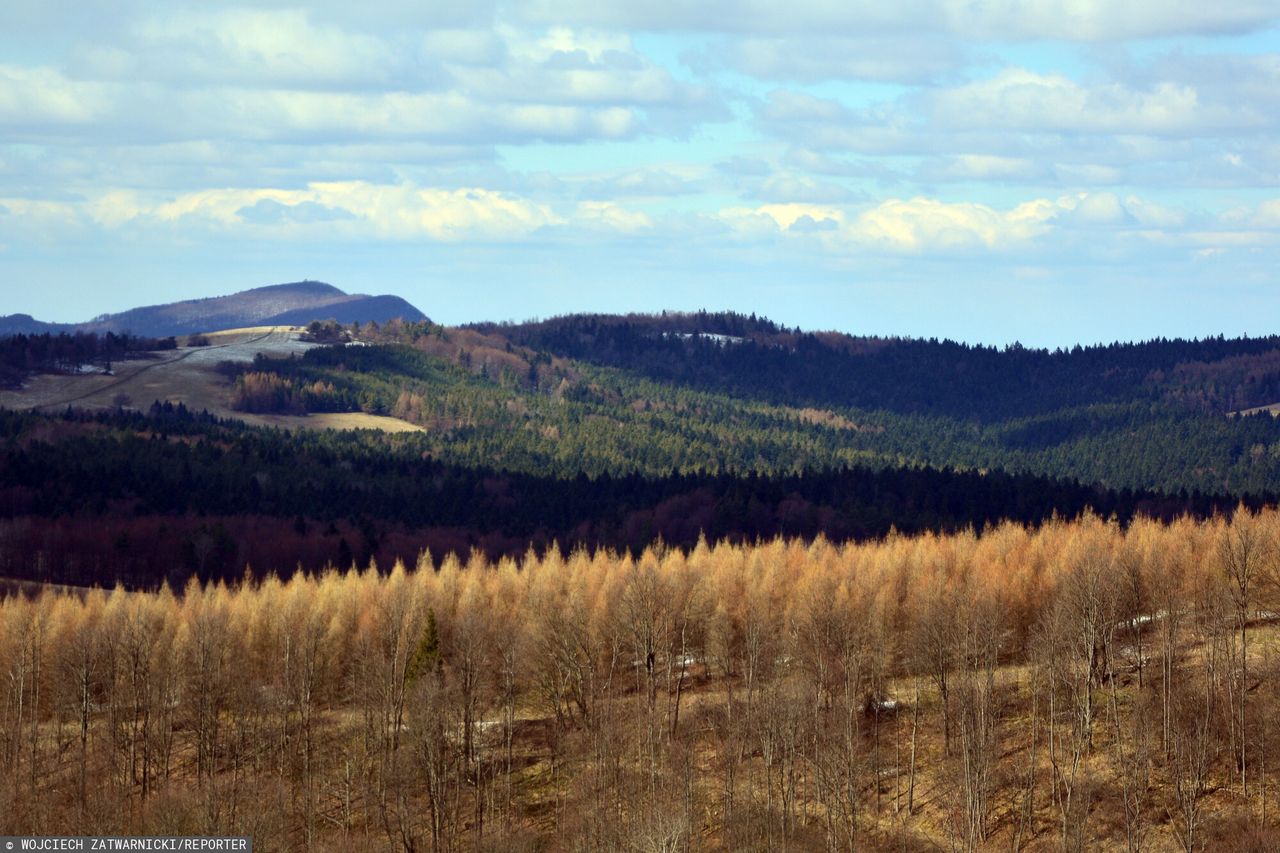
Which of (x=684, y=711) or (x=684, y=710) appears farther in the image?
(x=684, y=710)

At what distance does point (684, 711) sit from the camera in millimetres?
123062

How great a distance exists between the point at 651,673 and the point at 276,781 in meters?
28.6

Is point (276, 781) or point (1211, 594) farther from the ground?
point (1211, 594)

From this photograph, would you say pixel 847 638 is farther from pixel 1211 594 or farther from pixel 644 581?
pixel 1211 594

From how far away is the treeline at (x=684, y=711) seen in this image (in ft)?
321

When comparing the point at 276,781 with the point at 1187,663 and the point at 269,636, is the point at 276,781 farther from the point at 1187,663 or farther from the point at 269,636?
the point at 1187,663

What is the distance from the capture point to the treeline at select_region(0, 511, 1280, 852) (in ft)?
321

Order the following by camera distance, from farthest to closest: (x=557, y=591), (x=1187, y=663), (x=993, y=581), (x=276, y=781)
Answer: (x=557, y=591)
(x=993, y=581)
(x=1187, y=663)
(x=276, y=781)

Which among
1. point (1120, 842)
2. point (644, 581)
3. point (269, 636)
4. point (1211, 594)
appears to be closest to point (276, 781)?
point (269, 636)

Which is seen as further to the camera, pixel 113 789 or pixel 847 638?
pixel 847 638

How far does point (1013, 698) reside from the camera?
119 meters

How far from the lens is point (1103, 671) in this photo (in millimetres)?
119688

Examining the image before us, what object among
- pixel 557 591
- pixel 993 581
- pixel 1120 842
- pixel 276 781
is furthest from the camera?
pixel 557 591

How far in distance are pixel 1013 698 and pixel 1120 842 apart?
22.2 m
